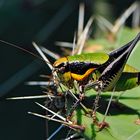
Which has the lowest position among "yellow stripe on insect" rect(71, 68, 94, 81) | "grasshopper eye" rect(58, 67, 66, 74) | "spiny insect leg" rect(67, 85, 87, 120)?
"spiny insect leg" rect(67, 85, 87, 120)

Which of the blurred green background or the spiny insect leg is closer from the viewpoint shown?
the spiny insect leg

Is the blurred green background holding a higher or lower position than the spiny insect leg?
higher

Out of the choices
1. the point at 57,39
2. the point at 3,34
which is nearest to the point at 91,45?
the point at 3,34

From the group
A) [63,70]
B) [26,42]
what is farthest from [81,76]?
[26,42]

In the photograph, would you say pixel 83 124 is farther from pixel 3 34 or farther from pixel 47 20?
pixel 47 20

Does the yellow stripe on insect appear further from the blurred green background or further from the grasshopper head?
the blurred green background

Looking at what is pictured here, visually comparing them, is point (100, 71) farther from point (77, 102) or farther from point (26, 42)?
point (26, 42)

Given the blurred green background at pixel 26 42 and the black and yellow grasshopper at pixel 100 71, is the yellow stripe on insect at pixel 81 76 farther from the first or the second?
the blurred green background at pixel 26 42

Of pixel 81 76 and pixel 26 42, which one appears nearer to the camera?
pixel 81 76

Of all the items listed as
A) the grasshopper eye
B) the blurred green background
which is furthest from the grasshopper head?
the blurred green background
